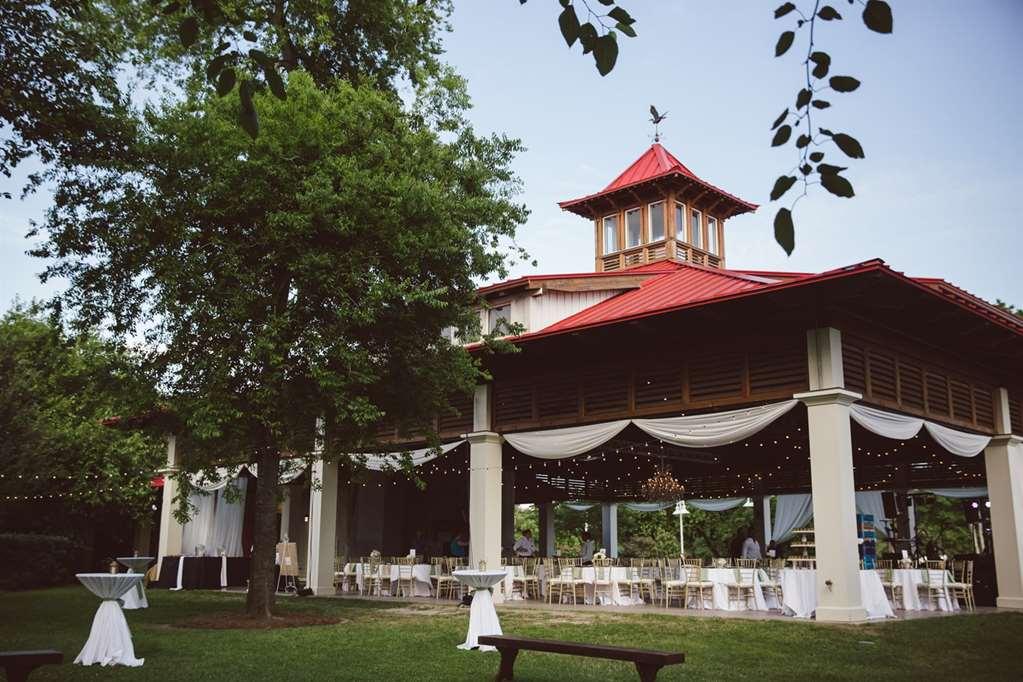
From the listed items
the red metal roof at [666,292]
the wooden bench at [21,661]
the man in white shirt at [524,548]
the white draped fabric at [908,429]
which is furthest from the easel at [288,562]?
the wooden bench at [21,661]

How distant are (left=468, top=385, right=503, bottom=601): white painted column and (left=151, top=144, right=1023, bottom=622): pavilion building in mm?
42

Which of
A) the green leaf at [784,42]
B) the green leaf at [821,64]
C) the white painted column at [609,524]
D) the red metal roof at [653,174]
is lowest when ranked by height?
the white painted column at [609,524]

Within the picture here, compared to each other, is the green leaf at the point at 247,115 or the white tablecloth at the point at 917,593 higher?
the green leaf at the point at 247,115

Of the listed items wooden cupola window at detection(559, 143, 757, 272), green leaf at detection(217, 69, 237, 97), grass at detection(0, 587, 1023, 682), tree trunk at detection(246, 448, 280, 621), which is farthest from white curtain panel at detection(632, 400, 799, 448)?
green leaf at detection(217, 69, 237, 97)

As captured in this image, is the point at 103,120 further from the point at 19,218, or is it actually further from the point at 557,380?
the point at 557,380

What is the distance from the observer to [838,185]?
3514 millimetres

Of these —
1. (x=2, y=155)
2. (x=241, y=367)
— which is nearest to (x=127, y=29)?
(x=2, y=155)

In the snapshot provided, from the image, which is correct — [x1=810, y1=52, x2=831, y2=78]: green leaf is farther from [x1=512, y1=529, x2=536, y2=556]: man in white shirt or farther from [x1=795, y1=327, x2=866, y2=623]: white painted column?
[x1=512, y1=529, x2=536, y2=556]: man in white shirt

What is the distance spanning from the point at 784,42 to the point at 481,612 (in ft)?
26.5

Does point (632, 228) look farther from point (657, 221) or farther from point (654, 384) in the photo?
point (654, 384)

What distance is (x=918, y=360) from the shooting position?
15.8 metres

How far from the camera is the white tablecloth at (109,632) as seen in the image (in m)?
9.04

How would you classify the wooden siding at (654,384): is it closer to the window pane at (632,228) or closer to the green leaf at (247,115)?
the window pane at (632,228)

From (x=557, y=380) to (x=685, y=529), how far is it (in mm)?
26911
